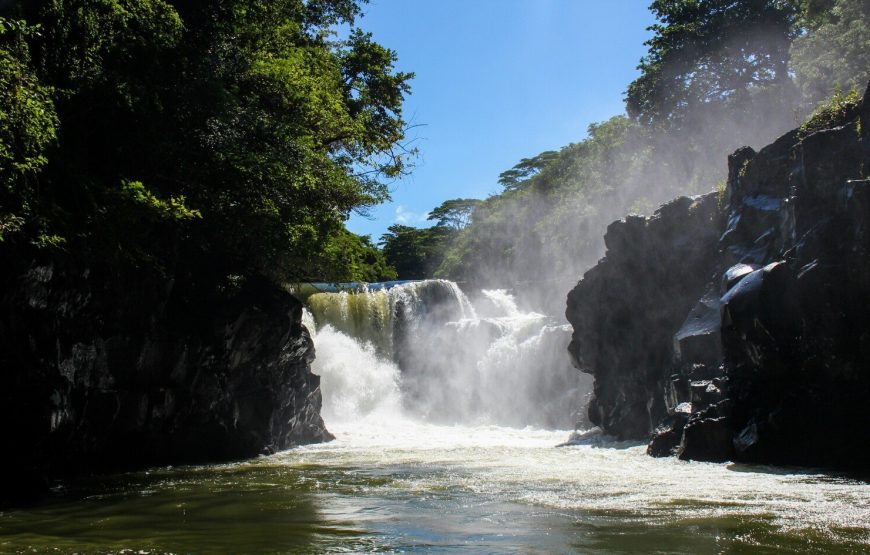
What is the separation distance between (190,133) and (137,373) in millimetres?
5003

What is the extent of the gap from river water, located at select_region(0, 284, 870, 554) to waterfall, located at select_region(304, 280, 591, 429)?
1207 centimetres

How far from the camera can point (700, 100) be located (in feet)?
125

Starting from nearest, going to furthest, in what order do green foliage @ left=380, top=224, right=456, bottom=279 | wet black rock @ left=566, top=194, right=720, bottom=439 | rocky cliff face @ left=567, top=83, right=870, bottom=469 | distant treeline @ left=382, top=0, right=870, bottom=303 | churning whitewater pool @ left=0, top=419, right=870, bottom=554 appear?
churning whitewater pool @ left=0, top=419, right=870, bottom=554 < rocky cliff face @ left=567, top=83, right=870, bottom=469 < wet black rock @ left=566, top=194, right=720, bottom=439 < distant treeline @ left=382, top=0, right=870, bottom=303 < green foliage @ left=380, top=224, right=456, bottom=279

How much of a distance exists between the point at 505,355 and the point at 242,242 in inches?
661

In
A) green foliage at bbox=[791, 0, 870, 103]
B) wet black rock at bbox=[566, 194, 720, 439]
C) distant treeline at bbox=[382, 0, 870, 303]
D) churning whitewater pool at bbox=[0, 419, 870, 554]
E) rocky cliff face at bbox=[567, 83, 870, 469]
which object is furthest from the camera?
distant treeline at bbox=[382, 0, 870, 303]

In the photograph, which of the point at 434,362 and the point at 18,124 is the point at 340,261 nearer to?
the point at 18,124

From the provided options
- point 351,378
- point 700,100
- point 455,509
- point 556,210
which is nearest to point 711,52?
point 700,100

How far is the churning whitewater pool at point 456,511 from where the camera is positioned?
6066 millimetres

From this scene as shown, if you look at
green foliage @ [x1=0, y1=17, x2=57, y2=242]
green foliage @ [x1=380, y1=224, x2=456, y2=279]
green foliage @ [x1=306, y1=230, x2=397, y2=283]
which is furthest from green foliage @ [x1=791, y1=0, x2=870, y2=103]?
green foliage @ [x1=380, y1=224, x2=456, y2=279]

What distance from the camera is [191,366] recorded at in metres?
15.9

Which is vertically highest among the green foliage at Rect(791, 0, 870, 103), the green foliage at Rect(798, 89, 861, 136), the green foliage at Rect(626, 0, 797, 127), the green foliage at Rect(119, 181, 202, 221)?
the green foliage at Rect(626, 0, 797, 127)

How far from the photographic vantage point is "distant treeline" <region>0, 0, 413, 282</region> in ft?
32.1

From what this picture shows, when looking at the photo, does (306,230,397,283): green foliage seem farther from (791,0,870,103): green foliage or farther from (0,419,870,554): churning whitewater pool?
(791,0,870,103): green foliage

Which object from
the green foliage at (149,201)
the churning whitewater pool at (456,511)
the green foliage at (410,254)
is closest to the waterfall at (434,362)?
the churning whitewater pool at (456,511)
